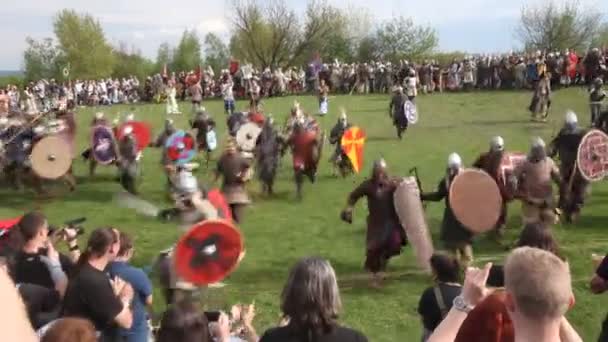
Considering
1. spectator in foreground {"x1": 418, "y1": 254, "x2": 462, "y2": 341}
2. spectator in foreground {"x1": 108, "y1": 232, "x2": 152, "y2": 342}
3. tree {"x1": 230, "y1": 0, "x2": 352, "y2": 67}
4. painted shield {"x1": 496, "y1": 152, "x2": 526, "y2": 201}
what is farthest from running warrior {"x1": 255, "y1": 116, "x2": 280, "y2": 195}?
tree {"x1": 230, "y1": 0, "x2": 352, "y2": 67}

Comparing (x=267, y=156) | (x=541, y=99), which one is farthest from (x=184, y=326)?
(x=541, y=99)

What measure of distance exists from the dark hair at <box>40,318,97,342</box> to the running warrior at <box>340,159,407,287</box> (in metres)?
5.88

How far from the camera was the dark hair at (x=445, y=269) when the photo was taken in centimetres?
453

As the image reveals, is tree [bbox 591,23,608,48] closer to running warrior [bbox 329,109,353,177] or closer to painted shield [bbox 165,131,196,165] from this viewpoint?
running warrior [bbox 329,109,353,177]

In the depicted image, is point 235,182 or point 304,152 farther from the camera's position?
point 304,152

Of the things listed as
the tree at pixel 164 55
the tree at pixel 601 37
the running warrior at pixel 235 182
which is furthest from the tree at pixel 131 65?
the running warrior at pixel 235 182

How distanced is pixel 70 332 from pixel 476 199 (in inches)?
224

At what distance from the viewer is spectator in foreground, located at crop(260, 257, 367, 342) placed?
10.5ft

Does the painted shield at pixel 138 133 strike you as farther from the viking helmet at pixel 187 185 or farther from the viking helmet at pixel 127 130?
the viking helmet at pixel 187 185

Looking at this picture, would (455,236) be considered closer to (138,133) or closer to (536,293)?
(536,293)

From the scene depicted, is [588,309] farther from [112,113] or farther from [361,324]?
[112,113]

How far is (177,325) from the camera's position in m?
3.55

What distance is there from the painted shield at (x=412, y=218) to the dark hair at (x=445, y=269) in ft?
12.8

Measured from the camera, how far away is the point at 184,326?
139 inches
